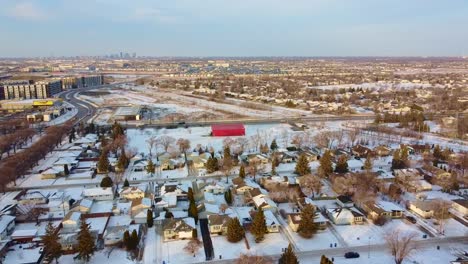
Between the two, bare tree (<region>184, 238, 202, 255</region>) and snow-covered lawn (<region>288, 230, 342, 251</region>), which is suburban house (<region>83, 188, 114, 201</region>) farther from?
snow-covered lawn (<region>288, 230, 342, 251</region>)

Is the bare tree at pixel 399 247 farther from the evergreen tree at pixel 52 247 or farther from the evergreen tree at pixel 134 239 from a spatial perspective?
the evergreen tree at pixel 52 247

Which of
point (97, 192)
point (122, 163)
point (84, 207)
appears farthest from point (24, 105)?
point (84, 207)

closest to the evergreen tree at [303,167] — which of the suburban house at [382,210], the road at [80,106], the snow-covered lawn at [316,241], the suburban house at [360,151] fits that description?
the suburban house at [382,210]

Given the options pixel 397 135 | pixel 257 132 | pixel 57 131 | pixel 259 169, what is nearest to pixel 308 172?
pixel 259 169

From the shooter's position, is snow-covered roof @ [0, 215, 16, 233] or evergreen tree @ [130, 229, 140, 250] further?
snow-covered roof @ [0, 215, 16, 233]

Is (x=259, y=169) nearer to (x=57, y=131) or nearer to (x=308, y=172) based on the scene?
(x=308, y=172)

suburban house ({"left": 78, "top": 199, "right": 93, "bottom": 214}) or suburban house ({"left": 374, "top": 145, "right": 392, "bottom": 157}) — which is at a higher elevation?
suburban house ({"left": 374, "top": 145, "right": 392, "bottom": 157})

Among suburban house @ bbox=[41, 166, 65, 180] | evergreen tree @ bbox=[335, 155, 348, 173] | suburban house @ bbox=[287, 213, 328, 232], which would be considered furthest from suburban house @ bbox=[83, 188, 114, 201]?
evergreen tree @ bbox=[335, 155, 348, 173]

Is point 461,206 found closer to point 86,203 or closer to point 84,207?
point 84,207
